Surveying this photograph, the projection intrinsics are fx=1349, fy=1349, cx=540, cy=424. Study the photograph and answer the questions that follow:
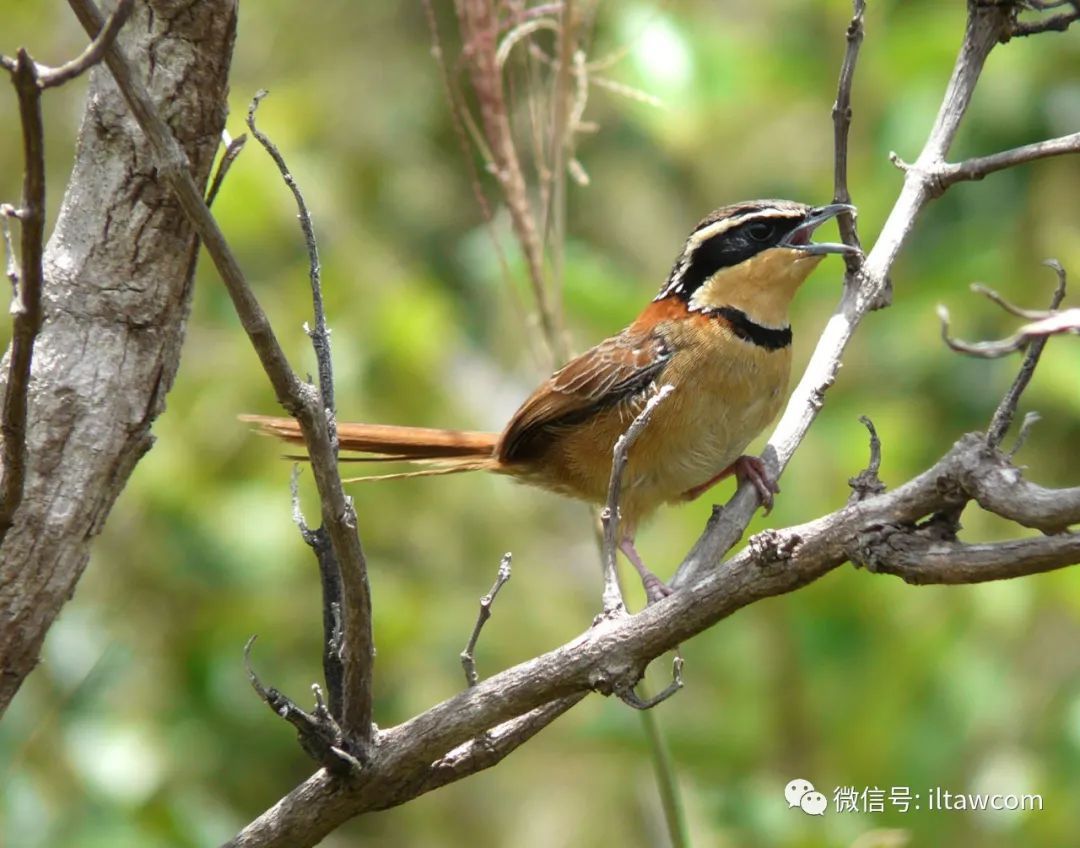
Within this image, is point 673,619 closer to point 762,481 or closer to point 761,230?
point 762,481

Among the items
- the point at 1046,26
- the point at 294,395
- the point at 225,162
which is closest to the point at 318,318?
the point at 294,395

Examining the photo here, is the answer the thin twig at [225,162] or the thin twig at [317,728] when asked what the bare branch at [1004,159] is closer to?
the thin twig at [225,162]

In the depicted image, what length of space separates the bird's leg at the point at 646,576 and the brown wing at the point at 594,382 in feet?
1.27

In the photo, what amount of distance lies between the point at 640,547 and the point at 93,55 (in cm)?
317

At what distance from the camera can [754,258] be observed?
11.1 feet

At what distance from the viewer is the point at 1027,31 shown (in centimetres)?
245

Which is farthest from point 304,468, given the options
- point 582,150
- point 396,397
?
point 582,150

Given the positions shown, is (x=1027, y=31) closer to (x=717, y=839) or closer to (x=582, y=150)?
(x=717, y=839)

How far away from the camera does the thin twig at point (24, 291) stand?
1497 millimetres

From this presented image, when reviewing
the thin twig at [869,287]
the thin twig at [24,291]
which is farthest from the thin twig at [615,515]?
the thin twig at [24,291]

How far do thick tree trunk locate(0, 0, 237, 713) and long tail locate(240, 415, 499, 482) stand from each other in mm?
869

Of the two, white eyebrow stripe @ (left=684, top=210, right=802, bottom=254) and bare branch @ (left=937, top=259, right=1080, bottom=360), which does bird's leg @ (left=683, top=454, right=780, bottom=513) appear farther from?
bare branch @ (left=937, top=259, right=1080, bottom=360)

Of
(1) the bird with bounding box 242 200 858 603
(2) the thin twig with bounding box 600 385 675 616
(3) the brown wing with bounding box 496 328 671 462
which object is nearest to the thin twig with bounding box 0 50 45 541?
(2) the thin twig with bounding box 600 385 675 616

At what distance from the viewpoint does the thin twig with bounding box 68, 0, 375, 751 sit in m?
1.67
